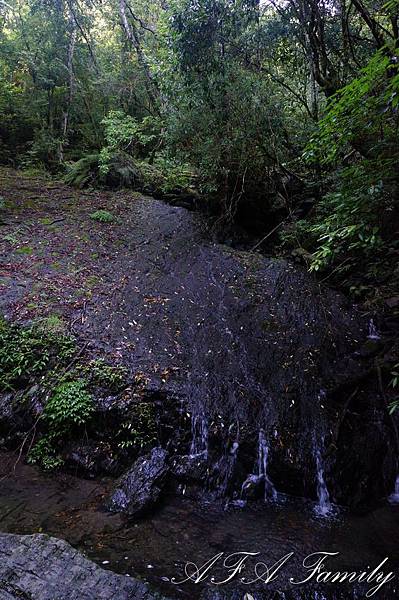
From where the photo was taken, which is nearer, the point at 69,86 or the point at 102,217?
the point at 102,217

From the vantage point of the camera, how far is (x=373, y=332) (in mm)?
7699

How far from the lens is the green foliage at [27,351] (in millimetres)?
5969

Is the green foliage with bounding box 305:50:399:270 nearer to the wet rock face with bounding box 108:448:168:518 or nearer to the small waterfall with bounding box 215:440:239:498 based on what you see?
the small waterfall with bounding box 215:440:239:498

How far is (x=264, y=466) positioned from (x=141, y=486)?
1800 mm

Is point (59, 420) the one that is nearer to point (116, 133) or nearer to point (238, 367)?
point (238, 367)

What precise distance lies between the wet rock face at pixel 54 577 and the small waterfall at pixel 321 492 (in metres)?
2.68

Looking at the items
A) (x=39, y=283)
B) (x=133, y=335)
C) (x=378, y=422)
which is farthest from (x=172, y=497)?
(x=39, y=283)

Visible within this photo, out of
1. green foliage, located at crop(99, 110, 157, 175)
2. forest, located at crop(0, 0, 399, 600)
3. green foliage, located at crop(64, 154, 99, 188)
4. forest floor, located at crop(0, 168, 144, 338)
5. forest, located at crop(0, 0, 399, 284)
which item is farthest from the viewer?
green foliage, located at crop(64, 154, 99, 188)

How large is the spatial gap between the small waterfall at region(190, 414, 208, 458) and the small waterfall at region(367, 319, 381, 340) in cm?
402

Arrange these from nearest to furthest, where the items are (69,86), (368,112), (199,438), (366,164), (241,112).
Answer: (368,112) < (366,164) < (199,438) < (241,112) < (69,86)

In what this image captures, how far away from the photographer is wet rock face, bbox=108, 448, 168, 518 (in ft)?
14.6

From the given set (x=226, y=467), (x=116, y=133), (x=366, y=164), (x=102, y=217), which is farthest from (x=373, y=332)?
(x=116, y=133)

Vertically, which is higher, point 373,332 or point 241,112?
point 241,112

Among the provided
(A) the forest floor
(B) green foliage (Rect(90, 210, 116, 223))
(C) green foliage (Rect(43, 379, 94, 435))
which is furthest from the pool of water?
(B) green foliage (Rect(90, 210, 116, 223))
